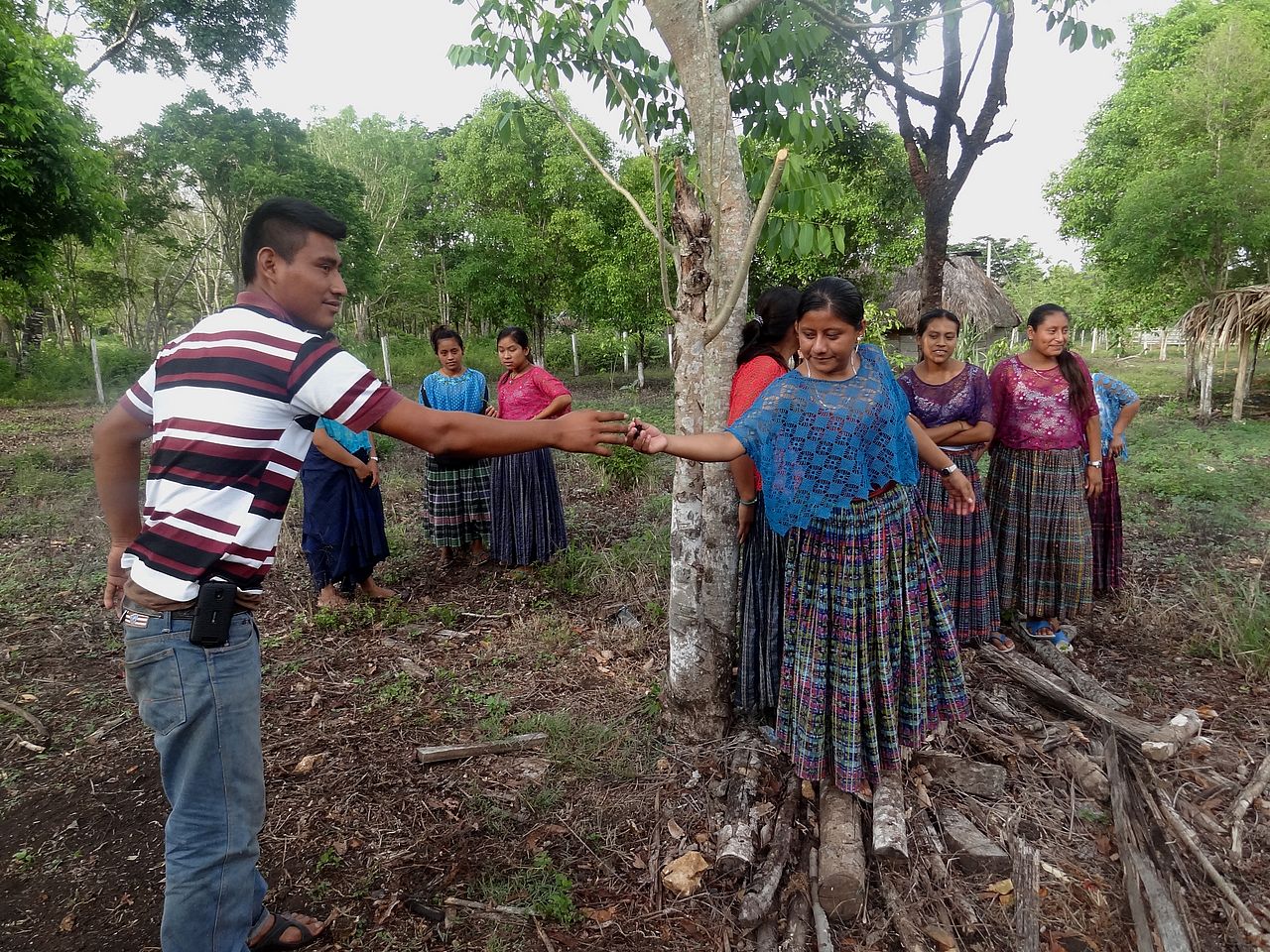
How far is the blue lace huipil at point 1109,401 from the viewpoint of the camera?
4.37 meters

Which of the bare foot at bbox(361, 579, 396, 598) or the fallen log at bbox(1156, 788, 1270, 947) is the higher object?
the bare foot at bbox(361, 579, 396, 598)

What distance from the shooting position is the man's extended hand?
6.44 ft

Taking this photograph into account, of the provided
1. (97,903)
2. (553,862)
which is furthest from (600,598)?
(97,903)

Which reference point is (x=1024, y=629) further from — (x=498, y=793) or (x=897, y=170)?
(x=897, y=170)

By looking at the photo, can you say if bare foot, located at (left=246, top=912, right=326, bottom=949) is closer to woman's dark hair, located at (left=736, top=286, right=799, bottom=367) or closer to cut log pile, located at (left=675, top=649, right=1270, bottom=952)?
cut log pile, located at (left=675, top=649, right=1270, bottom=952)

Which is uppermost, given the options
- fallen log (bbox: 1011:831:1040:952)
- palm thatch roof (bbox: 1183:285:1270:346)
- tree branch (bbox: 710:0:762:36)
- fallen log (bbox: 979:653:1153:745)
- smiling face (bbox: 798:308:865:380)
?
tree branch (bbox: 710:0:762:36)

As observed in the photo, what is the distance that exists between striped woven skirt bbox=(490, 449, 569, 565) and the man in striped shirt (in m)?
3.32

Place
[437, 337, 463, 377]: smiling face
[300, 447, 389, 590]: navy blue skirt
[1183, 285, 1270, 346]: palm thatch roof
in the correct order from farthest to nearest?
1. [1183, 285, 1270, 346]: palm thatch roof
2. [437, 337, 463, 377]: smiling face
3. [300, 447, 389, 590]: navy blue skirt

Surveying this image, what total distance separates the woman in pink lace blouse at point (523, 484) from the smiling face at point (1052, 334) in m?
3.00

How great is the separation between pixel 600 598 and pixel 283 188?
13.9 m

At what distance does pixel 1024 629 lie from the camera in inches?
154

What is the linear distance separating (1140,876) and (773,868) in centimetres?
114

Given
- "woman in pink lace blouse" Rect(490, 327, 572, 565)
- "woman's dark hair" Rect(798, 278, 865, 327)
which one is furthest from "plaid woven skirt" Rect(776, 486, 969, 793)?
"woman in pink lace blouse" Rect(490, 327, 572, 565)

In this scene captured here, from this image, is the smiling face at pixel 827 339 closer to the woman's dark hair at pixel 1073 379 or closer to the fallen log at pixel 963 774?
the fallen log at pixel 963 774
